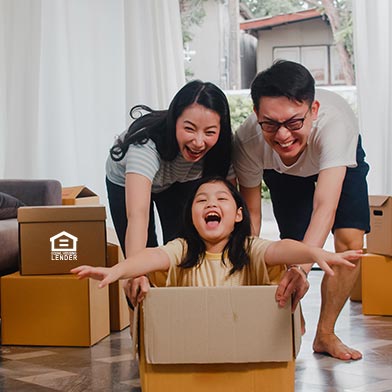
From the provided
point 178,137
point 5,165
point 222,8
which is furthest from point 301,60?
point 178,137

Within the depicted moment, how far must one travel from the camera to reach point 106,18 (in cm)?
482

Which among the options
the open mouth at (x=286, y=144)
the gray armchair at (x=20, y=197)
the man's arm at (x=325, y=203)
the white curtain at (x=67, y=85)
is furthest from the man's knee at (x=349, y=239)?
the white curtain at (x=67, y=85)

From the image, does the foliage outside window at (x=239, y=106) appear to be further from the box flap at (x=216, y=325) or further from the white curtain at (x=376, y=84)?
the box flap at (x=216, y=325)

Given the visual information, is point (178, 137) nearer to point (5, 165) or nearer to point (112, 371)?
point (112, 371)

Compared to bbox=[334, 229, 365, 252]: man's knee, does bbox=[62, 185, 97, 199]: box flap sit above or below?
above

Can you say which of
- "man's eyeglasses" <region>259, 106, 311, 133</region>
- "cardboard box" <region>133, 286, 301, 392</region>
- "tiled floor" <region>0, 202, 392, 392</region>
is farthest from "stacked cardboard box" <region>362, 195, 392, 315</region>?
"cardboard box" <region>133, 286, 301, 392</region>

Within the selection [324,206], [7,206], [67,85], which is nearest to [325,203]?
[324,206]

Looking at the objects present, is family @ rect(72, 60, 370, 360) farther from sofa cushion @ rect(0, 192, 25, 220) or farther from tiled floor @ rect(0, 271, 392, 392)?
sofa cushion @ rect(0, 192, 25, 220)

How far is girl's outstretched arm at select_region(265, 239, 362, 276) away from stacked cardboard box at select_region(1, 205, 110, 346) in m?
1.05

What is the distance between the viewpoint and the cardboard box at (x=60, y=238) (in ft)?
9.68

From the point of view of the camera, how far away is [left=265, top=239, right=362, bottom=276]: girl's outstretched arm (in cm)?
175

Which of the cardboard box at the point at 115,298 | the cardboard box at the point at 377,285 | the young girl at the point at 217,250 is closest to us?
the young girl at the point at 217,250

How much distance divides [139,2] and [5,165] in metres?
1.25

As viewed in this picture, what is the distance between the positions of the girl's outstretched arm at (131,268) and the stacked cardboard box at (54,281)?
92cm
